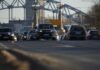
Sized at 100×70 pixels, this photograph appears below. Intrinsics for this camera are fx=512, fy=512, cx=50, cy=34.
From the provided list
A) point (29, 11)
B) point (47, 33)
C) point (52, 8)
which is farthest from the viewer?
point (52, 8)

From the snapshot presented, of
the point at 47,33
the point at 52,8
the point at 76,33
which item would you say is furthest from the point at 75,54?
the point at 52,8

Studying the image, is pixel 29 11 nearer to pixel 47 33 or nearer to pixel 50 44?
pixel 47 33

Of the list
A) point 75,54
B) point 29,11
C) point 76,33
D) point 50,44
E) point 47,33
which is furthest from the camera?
point 29,11

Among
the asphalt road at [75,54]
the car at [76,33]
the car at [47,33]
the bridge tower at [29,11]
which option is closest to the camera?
the asphalt road at [75,54]

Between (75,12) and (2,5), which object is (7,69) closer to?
(2,5)

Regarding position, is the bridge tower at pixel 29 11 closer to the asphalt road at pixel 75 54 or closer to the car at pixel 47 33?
the car at pixel 47 33

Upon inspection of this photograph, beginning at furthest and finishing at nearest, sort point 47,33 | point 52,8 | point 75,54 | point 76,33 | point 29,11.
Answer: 1. point 52,8
2. point 29,11
3. point 47,33
4. point 76,33
5. point 75,54

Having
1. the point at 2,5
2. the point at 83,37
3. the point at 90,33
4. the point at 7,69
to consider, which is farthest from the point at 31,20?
the point at 7,69

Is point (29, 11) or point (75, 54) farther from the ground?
point (29, 11)

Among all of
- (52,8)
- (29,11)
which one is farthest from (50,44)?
(52,8)

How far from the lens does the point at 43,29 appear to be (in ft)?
195

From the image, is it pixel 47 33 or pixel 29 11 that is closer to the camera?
pixel 47 33

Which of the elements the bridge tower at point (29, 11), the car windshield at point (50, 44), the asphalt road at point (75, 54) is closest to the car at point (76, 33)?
the car windshield at point (50, 44)

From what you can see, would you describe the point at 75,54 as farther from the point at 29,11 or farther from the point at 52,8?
the point at 52,8
